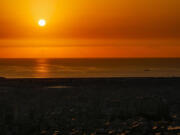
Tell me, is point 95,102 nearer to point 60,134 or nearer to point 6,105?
point 6,105

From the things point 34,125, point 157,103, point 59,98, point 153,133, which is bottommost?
point 153,133

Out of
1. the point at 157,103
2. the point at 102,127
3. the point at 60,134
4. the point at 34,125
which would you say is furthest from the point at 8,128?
the point at 157,103

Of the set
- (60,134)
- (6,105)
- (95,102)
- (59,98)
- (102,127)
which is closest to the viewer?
(60,134)

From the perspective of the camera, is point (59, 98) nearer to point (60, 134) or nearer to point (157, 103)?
point (157, 103)

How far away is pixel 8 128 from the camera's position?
17328mm

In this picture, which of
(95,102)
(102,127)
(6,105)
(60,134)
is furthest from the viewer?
(95,102)

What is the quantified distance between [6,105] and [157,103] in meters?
9.79

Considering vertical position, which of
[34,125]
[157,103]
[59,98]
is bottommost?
[34,125]

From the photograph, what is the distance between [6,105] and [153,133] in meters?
11.0

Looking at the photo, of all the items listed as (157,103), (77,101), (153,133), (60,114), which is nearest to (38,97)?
(77,101)

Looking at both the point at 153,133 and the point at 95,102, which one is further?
the point at 95,102

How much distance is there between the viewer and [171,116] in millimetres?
20859

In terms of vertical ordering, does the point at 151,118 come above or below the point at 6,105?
below

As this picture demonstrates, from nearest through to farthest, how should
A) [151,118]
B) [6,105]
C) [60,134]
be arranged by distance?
[60,134]
[151,118]
[6,105]
